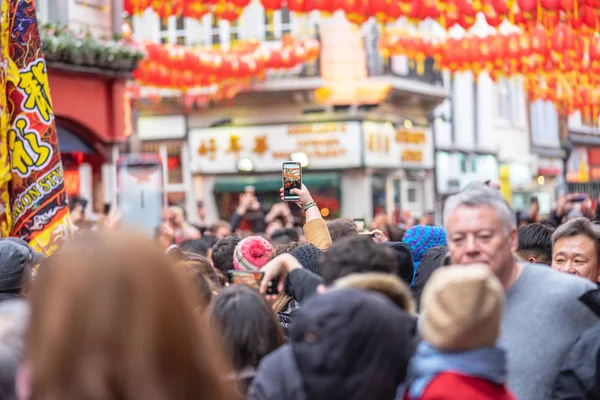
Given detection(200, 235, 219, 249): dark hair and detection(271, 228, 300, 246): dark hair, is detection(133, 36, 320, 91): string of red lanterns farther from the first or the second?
detection(200, 235, 219, 249): dark hair

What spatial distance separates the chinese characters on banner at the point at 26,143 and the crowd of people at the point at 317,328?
309 cm

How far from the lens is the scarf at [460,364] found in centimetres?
308

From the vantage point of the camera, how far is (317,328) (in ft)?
10.0

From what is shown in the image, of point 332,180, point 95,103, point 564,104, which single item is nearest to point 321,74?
point 332,180

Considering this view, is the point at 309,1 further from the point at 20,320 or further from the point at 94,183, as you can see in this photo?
the point at 20,320

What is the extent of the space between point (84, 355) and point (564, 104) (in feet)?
90.5

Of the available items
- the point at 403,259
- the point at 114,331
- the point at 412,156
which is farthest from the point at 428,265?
the point at 412,156

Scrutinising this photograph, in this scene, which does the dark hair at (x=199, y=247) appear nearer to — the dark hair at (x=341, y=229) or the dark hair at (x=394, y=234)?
the dark hair at (x=341, y=229)

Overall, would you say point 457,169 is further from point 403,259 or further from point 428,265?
point 428,265

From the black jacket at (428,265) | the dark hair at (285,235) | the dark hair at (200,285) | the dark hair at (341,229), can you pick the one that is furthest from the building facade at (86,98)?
the dark hair at (200,285)

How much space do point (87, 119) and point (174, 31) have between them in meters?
14.1

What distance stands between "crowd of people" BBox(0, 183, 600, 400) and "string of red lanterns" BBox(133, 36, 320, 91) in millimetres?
17782

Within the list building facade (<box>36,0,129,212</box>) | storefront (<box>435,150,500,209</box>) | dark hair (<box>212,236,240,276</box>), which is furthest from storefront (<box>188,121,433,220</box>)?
dark hair (<box>212,236,240,276</box>)

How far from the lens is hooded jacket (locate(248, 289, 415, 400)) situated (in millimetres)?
3031
